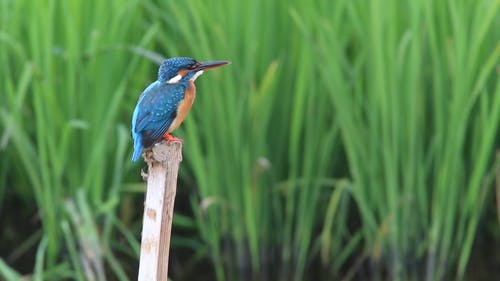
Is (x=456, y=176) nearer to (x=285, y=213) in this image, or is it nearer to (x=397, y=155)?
(x=397, y=155)

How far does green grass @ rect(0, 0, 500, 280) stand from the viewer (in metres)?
3.24

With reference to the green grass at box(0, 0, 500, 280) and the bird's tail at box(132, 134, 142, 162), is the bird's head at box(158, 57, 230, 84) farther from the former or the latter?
the green grass at box(0, 0, 500, 280)

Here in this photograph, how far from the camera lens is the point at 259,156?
11.3 ft

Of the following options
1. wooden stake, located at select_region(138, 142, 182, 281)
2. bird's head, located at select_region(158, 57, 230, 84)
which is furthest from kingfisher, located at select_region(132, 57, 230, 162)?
wooden stake, located at select_region(138, 142, 182, 281)

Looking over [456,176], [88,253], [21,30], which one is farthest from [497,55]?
[21,30]

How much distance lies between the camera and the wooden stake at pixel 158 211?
74.6 inches

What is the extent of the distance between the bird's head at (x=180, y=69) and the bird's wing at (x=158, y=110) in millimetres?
17

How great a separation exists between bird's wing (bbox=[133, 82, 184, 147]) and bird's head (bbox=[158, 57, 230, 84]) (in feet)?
0.06

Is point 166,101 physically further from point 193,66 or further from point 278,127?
point 278,127

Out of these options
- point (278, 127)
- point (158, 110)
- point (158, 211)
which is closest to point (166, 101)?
point (158, 110)

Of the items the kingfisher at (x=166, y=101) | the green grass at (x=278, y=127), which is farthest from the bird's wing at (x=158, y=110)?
the green grass at (x=278, y=127)

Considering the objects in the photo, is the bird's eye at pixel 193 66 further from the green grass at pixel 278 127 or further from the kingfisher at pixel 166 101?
the green grass at pixel 278 127

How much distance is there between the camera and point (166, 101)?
84.1 inches

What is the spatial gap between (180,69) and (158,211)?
1.28 ft
